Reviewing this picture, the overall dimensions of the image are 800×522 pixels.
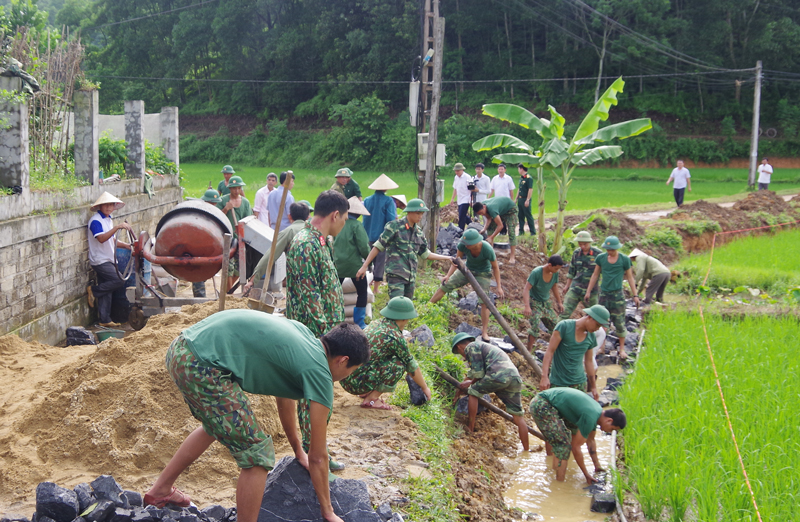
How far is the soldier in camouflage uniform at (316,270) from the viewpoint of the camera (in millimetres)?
4578

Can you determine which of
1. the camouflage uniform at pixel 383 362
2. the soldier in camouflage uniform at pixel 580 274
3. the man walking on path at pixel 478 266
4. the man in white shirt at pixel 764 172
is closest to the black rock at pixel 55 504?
the camouflage uniform at pixel 383 362

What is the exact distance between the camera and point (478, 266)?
858cm

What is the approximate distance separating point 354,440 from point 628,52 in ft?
116

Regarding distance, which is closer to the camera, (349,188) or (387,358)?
(387,358)

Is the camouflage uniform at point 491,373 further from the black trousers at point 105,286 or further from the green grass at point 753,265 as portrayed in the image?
the green grass at point 753,265

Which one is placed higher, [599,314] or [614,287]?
[599,314]

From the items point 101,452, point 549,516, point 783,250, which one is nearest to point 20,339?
point 101,452

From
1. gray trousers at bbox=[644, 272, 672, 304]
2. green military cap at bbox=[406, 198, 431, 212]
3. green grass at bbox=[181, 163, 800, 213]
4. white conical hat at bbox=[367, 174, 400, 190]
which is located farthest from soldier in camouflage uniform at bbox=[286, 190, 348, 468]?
green grass at bbox=[181, 163, 800, 213]

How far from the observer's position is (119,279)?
8.84 m

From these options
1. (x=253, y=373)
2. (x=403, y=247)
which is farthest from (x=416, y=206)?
(x=253, y=373)

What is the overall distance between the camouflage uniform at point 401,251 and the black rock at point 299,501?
161 inches

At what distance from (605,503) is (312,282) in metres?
3.02

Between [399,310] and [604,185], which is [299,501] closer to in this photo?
[399,310]

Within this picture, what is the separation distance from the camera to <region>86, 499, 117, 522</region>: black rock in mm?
3518
